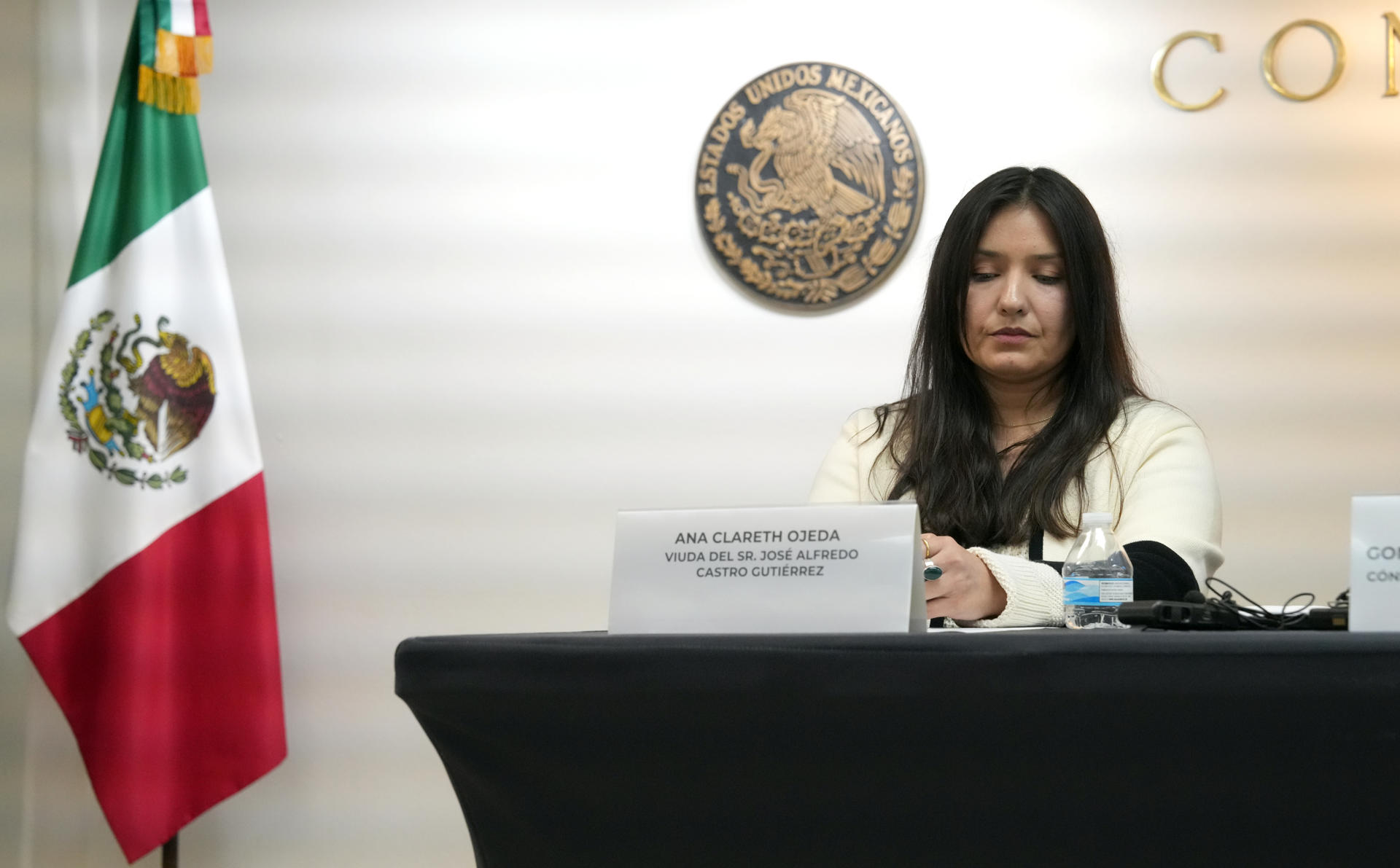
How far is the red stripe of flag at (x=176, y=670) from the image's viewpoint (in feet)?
8.36

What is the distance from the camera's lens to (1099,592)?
1.25 metres

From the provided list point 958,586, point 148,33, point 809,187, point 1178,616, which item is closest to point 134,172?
point 148,33

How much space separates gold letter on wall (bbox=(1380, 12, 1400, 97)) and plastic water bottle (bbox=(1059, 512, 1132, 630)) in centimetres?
190

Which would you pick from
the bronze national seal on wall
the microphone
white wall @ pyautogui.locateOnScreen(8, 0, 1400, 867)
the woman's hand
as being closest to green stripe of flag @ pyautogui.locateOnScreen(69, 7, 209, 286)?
white wall @ pyautogui.locateOnScreen(8, 0, 1400, 867)

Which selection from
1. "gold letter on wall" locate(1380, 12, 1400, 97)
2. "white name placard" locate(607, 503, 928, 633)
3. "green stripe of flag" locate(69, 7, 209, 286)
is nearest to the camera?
"white name placard" locate(607, 503, 928, 633)

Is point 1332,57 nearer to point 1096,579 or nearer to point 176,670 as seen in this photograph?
point 1096,579

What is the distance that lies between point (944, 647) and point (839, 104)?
2.27m

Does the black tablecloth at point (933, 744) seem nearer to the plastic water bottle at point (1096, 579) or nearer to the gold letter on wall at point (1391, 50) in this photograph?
the plastic water bottle at point (1096, 579)

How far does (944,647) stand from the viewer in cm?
82

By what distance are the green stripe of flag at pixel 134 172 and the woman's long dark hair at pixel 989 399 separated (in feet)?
5.52

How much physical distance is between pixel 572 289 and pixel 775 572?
210 centimetres

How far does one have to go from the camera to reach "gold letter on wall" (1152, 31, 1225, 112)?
282 centimetres

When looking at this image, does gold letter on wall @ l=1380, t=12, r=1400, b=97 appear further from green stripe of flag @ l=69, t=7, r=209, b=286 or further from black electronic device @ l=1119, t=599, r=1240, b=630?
green stripe of flag @ l=69, t=7, r=209, b=286

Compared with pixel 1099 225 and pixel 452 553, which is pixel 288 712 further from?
pixel 1099 225
